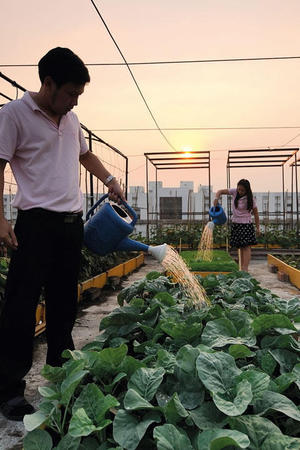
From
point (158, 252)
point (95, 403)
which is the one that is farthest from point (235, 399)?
point (158, 252)

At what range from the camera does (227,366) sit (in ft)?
4.70

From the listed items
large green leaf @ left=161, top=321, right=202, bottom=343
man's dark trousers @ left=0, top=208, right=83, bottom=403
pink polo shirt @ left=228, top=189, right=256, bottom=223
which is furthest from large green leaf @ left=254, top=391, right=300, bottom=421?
pink polo shirt @ left=228, top=189, right=256, bottom=223

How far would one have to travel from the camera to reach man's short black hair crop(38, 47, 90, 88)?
5.98ft

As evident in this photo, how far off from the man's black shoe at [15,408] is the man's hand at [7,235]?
0.71 m

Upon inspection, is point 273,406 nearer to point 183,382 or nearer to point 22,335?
point 183,382

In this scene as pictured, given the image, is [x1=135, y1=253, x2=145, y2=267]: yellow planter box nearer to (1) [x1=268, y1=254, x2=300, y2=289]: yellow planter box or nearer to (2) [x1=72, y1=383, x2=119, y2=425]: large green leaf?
(1) [x1=268, y1=254, x2=300, y2=289]: yellow planter box

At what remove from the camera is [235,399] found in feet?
4.11

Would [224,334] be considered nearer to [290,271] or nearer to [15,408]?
[15,408]

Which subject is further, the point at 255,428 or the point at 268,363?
the point at 268,363

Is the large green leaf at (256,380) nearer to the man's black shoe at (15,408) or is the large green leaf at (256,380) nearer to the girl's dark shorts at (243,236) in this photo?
the man's black shoe at (15,408)

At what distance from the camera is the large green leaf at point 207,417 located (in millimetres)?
1257

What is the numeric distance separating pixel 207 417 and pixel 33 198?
3.78ft

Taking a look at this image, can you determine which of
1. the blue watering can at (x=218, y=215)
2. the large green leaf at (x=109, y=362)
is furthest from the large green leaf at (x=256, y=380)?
the blue watering can at (x=218, y=215)

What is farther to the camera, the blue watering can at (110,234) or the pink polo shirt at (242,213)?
the pink polo shirt at (242,213)
